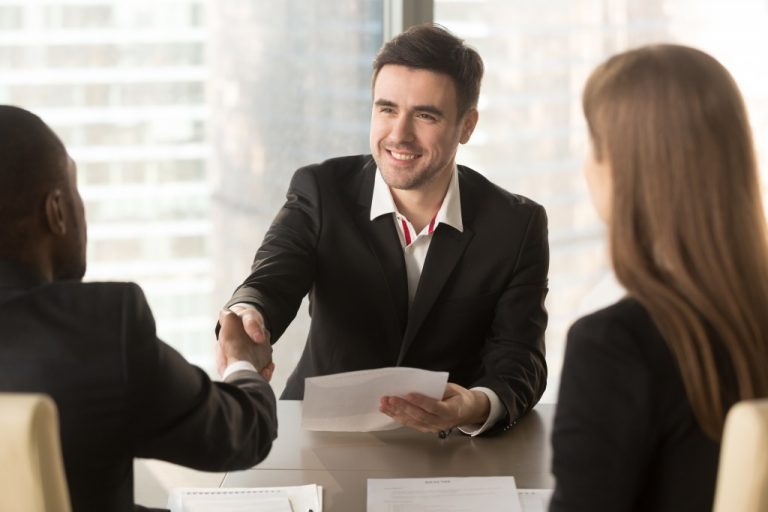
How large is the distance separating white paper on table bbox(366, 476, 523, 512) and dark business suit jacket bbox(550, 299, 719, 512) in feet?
1.62

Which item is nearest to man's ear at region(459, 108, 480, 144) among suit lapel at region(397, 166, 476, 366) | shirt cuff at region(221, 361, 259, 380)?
suit lapel at region(397, 166, 476, 366)

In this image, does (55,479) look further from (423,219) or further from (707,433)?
(423,219)

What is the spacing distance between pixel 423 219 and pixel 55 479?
67.2 inches

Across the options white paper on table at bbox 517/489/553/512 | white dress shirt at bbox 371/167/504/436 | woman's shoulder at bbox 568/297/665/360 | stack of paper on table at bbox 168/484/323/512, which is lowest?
white paper on table at bbox 517/489/553/512

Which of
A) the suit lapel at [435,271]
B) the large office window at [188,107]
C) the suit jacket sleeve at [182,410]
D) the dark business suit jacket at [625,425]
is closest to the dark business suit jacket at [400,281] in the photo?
the suit lapel at [435,271]

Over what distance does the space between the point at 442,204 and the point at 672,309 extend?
60.0 inches

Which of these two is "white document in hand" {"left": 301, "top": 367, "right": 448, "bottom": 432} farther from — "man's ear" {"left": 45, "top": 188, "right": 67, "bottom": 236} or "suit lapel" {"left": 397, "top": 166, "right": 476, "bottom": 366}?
"man's ear" {"left": 45, "top": 188, "right": 67, "bottom": 236}

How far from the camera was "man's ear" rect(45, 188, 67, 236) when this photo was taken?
1.41 metres

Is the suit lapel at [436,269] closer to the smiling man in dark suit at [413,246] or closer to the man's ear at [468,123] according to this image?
the smiling man in dark suit at [413,246]

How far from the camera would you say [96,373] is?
4.38ft

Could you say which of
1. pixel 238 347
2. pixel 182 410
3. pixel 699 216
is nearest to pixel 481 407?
pixel 238 347

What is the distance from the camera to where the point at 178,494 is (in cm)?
182

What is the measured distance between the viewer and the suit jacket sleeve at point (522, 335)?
2262 mm

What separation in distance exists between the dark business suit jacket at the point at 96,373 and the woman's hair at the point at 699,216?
2.33 feet
